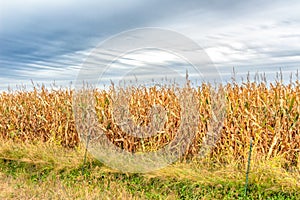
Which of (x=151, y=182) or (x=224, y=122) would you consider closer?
(x=151, y=182)

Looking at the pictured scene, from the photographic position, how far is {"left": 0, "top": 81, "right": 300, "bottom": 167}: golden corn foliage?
752cm

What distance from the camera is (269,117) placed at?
775cm

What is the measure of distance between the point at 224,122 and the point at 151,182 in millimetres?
2168

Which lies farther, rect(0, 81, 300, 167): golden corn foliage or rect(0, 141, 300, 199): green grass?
rect(0, 81, 300, 167): golden corn foliage

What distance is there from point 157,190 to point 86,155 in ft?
6.99

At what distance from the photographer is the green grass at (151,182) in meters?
6.20

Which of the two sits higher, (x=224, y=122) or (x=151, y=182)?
(x=224, y=122)

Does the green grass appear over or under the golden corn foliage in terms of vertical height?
under

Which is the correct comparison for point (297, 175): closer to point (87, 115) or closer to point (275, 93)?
point (275, 93)

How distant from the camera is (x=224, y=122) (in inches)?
314

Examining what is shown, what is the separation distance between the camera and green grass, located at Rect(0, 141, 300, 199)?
6.20 meters

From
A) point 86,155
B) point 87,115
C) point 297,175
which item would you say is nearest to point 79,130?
point 87,115

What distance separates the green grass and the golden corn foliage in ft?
2.14

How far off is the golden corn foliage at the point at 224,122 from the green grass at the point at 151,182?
2.14 feet
